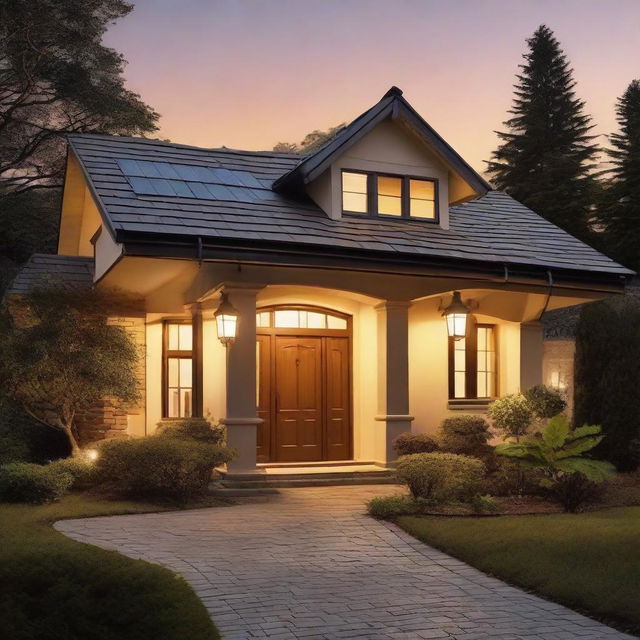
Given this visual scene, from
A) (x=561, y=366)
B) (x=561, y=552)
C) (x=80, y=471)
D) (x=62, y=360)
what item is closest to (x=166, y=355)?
(x=62, y=360)

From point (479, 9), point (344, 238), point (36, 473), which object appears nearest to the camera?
point (36, 473)

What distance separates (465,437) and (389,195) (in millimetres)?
4731

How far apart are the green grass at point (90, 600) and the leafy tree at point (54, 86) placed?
1079 inches

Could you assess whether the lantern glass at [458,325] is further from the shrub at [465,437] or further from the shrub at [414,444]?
the shrub at [414,444]

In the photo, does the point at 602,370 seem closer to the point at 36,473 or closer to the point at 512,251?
the point at 512,251

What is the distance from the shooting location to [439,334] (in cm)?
1631

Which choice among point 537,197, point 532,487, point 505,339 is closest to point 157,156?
point 505,339

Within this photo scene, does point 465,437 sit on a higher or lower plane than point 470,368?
lower

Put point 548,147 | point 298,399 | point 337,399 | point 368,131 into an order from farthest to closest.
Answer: point 548,147 → point 337,399 → point 368,131 → point 298,399

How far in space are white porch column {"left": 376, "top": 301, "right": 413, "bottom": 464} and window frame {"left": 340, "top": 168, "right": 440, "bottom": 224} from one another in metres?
1.86

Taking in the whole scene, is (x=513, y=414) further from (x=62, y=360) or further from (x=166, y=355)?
(x=62, y=360)

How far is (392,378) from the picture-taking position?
15055 mm

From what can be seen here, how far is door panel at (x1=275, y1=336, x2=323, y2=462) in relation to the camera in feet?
50.8

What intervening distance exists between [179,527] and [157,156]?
330 inches
